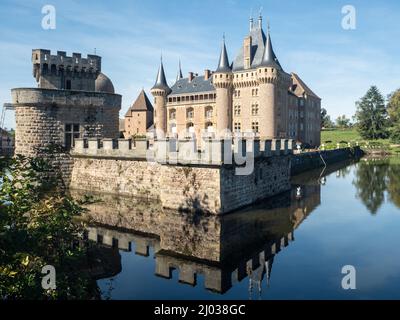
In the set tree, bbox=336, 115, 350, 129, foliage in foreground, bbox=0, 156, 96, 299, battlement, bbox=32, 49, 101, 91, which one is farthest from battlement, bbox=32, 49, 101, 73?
tree, bbox=336, 115, 350, 129

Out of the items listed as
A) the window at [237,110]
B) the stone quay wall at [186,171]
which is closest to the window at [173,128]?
the window at [237,110]

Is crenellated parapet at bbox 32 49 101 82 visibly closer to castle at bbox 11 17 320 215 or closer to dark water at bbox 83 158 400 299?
castle at bbox 11 17 320 215

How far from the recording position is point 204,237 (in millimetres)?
12141

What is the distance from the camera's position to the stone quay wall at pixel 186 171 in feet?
47.7

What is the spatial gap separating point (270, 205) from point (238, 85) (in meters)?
30.1

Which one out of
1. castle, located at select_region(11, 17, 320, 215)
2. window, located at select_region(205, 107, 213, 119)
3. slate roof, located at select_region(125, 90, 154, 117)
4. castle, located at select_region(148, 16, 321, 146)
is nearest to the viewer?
castle, located at select_region(11, 17, 320, 215)

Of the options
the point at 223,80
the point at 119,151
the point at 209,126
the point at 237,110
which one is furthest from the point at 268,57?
the point at 119,151

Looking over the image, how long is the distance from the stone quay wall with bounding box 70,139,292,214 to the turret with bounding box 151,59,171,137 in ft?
105

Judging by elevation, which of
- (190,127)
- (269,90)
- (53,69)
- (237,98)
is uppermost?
(269,90)

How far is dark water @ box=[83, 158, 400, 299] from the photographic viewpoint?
857 cm

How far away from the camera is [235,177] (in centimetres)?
1552

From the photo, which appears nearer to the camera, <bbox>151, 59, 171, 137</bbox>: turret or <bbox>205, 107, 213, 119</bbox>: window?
<bbox>205, 107, 213, 119</bbox>: window

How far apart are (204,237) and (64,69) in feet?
53.6

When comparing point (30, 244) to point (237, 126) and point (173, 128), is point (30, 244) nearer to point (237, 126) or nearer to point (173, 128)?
point (237, 126)
